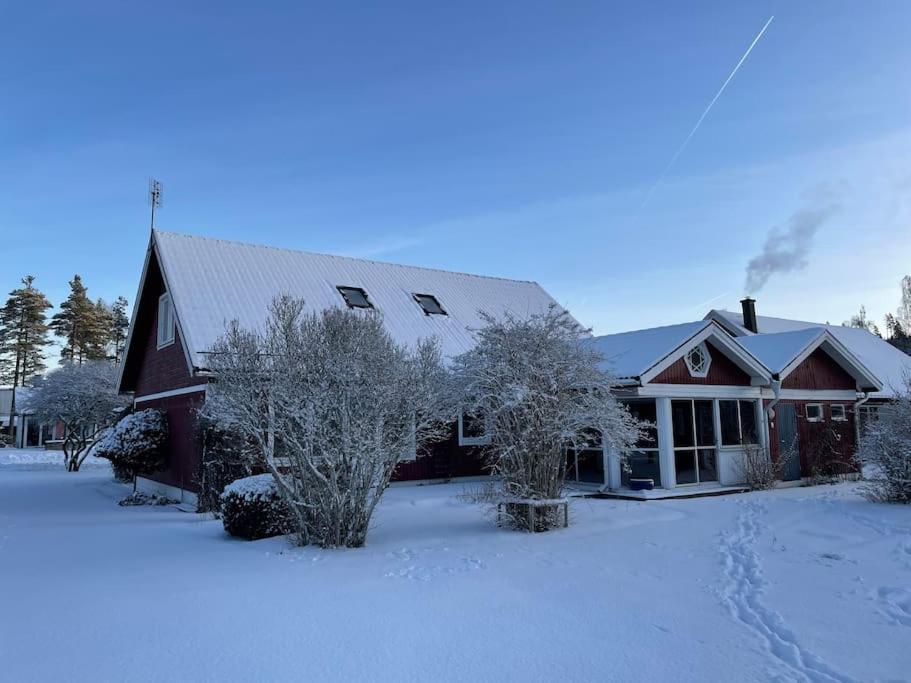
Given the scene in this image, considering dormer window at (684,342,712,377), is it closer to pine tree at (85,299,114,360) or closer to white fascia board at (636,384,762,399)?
white fascia board at (636,384,762,399)

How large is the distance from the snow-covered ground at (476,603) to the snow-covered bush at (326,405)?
2.22 feet

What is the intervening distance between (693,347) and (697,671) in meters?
10.5

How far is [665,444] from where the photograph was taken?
13.2 metres

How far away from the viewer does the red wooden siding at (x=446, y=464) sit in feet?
48.8

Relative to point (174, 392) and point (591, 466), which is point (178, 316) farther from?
point (591, 466)

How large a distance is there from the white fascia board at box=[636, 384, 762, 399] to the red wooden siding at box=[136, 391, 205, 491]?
9.54 metres

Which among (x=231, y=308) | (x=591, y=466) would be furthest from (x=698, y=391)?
(x=231, y=308)

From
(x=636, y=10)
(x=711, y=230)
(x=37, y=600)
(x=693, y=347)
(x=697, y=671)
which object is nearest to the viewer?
(x=697, y=671)

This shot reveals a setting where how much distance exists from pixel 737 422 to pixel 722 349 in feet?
6.24

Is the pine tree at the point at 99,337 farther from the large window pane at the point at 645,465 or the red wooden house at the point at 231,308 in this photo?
the large window pane at the point at 645,465

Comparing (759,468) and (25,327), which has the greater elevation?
(25,327)

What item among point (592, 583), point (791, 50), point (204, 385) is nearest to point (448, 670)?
point (592, 583)

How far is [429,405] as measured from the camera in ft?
27.4

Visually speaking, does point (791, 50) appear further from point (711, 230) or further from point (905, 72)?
point (711, 230)
